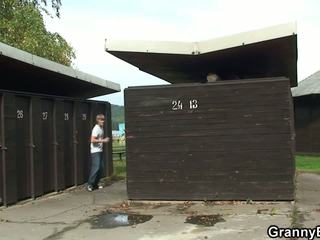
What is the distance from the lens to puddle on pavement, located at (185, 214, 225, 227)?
8.78 m

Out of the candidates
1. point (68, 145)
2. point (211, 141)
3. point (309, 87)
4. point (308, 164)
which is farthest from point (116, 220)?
point (309, 87)

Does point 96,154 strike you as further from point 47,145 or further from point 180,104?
point 180,104

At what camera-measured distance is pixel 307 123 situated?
1008 inches

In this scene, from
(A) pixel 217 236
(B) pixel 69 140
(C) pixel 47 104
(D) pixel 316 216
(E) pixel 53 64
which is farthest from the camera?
(B) pixel 69 140

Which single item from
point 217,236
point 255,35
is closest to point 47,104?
point 255,35

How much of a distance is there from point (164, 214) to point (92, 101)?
21.1ft

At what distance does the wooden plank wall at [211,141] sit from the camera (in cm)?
1029

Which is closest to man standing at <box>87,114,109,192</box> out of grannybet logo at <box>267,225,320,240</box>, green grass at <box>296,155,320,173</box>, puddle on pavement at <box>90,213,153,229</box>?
puddle on pavement at <box>90,213,153,229</box>

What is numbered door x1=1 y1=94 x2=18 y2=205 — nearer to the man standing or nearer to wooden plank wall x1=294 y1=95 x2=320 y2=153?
the man standing

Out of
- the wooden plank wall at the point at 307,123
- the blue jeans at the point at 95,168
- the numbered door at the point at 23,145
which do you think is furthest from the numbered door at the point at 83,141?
the wooden plank wall at the point at 307,123

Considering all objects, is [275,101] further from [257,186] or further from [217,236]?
[217,236]

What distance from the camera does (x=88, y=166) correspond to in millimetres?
15094

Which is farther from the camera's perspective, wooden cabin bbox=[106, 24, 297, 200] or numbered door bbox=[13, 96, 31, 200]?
numbered door bbox=[13, 96, 31, 200]

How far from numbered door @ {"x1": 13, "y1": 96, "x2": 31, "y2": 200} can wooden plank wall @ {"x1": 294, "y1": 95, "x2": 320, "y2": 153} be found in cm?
1586
